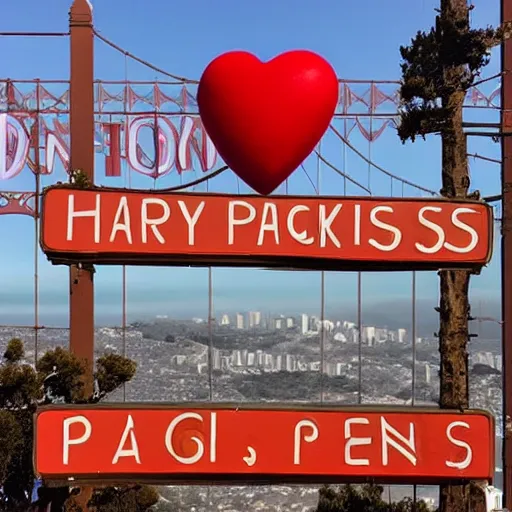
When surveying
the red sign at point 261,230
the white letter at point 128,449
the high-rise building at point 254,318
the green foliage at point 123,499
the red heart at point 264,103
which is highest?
the red heart at point 264,103

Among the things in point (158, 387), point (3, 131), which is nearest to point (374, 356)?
point (158, 387)

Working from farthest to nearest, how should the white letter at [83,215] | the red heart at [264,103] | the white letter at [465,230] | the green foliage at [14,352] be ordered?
the green foliage at [14,352] < the red heart at [264,103] < the white letter at [465,230] < the white letter at [83,215]

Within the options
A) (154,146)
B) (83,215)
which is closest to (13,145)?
(154,146)

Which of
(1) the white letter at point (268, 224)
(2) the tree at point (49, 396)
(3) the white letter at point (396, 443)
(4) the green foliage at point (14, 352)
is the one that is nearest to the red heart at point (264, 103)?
(1) the white letter at point (268, 224)

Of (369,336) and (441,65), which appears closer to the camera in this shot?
(441,65)

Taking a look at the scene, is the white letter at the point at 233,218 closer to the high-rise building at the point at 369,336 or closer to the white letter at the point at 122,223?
the white letter at the point at 122,223

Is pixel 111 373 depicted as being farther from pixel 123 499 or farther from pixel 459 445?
pixel 459 445

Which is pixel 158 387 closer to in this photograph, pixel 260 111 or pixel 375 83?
pixel 375 83
